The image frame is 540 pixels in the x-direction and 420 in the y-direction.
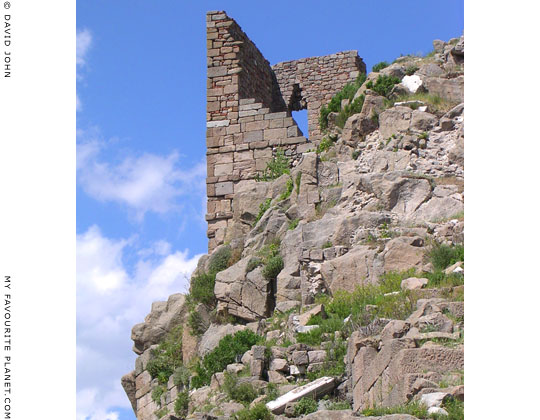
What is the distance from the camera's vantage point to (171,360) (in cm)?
1700

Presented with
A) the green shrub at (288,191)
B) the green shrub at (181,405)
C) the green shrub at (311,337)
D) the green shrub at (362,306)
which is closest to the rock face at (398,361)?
the green shrub at (362,306)

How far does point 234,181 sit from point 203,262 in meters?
2.70

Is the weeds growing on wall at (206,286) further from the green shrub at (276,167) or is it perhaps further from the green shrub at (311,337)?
the green shrub at (311,337)

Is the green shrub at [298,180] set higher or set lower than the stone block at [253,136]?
lower

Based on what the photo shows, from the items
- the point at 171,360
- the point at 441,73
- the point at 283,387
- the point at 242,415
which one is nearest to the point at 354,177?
the point at 441,73

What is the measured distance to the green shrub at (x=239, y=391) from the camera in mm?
11959

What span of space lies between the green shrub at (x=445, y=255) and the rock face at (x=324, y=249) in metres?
0.11

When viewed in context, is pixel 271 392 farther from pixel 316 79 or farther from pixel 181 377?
pixel 316 79

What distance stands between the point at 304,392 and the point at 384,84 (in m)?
9.14

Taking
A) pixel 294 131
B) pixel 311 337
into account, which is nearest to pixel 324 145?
pixel 294 131

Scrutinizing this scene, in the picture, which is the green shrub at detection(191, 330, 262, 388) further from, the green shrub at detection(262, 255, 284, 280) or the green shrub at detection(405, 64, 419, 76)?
the green shrub at detection(405, 64, 419, 76)

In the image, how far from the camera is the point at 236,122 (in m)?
21.3

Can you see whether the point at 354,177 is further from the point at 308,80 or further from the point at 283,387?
the point at 308,80

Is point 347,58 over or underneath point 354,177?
over
